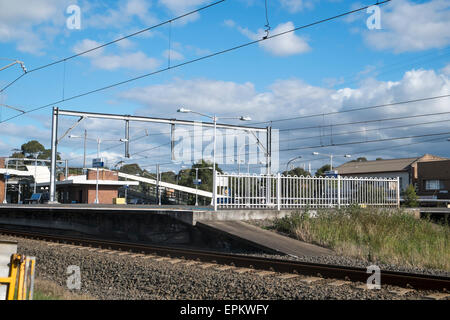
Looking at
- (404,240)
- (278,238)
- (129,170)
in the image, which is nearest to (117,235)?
(278,238)

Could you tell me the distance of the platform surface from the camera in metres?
13.9

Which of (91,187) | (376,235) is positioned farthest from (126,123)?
(91,187)

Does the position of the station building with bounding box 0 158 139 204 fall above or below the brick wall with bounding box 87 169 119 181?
below

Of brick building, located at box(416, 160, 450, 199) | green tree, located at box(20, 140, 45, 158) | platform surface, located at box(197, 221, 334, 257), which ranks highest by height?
green tree, located at box(20, 140, 45, 158)

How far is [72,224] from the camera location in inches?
999

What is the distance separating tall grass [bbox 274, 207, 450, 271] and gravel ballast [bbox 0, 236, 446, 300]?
495 cm

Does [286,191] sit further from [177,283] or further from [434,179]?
[434,179]

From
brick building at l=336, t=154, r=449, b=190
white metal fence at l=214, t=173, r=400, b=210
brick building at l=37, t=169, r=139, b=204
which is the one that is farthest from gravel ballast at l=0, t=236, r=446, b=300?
brick building at l=336, t=154, r=449, b=190

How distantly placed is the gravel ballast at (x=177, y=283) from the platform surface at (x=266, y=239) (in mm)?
3214

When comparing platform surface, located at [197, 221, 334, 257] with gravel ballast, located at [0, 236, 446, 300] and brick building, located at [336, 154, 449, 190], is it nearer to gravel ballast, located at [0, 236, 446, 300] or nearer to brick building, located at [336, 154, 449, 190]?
gravel ballast, located at [0, 236, 446, 300]

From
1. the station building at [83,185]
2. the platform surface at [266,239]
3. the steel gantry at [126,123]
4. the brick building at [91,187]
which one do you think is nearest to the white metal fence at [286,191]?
the platform surface at [266,239]

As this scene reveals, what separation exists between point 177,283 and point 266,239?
613cm

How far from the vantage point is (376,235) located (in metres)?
15.5

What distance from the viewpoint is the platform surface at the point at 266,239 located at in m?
13.9
